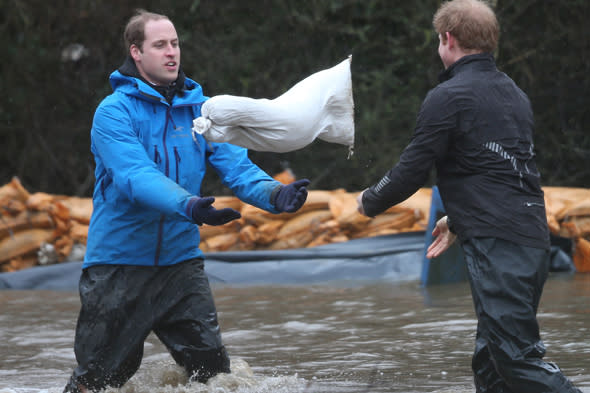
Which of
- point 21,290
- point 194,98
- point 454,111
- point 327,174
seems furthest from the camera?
point 327,174

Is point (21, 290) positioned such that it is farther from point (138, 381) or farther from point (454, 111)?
point (454, 111)

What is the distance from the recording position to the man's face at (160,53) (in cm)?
377

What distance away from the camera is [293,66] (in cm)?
1106

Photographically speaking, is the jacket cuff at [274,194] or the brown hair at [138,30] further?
the brown hair at [138,30]

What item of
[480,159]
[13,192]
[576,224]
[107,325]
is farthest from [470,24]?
[13,192]

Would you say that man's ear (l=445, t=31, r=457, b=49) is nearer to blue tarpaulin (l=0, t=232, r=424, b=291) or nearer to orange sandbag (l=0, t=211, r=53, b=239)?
blue tarpaulin (l=0, t=232, r=424, b=291)

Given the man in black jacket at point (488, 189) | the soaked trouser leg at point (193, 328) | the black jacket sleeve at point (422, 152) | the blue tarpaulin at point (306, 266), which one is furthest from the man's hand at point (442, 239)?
the blue tarpaulin at point (306, 266)

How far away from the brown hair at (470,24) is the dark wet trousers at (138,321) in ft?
4.77

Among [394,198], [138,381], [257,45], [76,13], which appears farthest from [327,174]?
[394,198]

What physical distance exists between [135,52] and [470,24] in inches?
53.8

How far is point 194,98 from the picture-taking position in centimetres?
385

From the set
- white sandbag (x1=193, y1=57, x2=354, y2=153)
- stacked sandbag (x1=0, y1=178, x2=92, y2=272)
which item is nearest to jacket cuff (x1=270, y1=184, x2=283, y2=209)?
white sandbag (x1=193, y1=57, x2=354, y2=153)

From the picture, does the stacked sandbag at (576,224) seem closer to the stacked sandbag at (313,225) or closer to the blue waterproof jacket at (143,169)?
the stacked sandbag at (313,225)

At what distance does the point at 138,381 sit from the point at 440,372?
141cm
